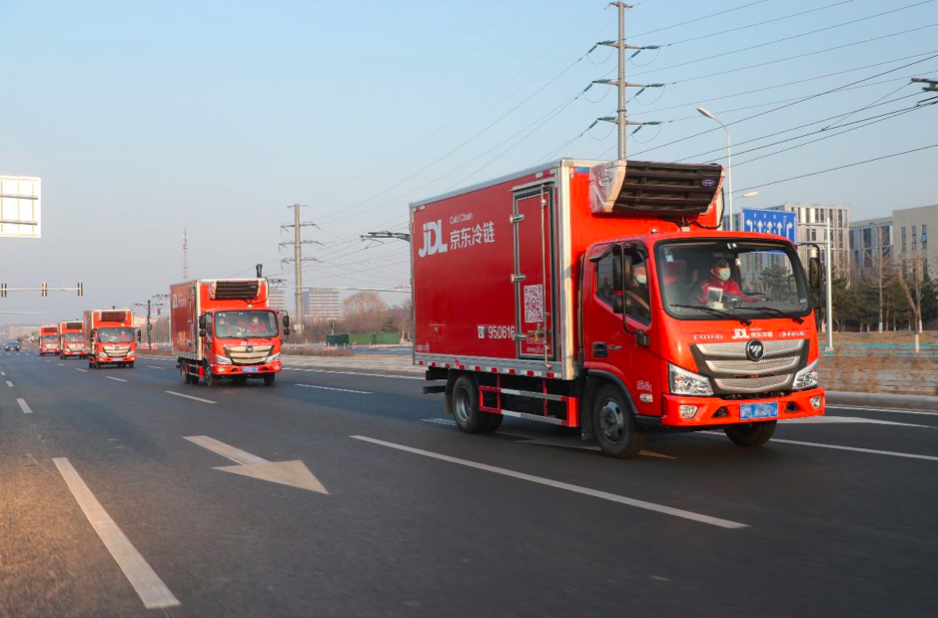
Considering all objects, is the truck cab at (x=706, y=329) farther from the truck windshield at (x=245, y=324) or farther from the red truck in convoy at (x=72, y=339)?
the red truck in convoy at (x=72, y=339)

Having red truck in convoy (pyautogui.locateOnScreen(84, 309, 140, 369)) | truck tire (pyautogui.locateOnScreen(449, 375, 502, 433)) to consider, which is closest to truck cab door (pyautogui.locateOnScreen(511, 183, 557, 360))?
truck tire (pyautogui.locateOnScreen(449, 375, 502, 433))

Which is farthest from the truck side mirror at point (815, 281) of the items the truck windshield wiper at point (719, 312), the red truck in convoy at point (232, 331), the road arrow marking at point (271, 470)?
the red truck in convoy at point (232, 331)

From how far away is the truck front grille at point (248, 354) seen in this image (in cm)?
2550

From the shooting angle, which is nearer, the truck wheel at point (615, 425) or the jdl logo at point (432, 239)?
the truck wheel at point (615, 425)

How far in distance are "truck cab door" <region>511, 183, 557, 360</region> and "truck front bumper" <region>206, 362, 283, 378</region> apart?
52.6 feet

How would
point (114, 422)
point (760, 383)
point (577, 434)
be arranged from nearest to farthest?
point (760, 383) < point (577, 434) < point (114, 422)

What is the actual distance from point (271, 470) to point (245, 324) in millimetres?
17203

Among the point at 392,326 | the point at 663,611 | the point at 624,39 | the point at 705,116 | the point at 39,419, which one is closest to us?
the point at 663,611

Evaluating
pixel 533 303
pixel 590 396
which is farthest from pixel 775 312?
pixel 533 303

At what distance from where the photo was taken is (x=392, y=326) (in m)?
143

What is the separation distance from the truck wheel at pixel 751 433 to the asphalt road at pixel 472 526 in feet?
0.65

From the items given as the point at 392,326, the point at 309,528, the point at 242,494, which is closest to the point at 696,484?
the point at 309,528

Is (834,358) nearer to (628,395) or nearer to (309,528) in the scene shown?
(628,395)

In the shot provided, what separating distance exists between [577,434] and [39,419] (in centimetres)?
1021
